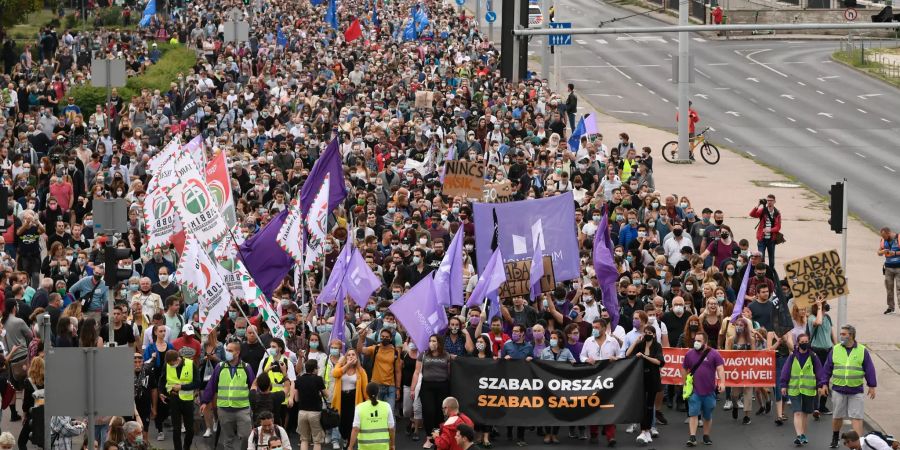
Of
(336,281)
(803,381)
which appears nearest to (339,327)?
(336,281)

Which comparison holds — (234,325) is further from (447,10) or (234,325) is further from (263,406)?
(447,10)

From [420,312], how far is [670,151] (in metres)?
24.3

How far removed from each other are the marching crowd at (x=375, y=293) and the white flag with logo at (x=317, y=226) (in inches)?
25.9

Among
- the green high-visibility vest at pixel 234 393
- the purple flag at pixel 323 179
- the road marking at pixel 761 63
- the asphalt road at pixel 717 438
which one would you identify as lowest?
the asphalt road at pixel 717 438

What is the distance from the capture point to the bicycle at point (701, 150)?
44.3 metres

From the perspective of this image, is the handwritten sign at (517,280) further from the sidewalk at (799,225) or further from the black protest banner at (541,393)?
the sidewalk at (799,225)

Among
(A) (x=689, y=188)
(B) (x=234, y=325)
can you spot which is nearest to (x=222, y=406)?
(B) (x=234, y=325)

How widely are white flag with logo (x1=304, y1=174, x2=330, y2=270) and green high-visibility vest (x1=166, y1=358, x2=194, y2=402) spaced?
3902 mm

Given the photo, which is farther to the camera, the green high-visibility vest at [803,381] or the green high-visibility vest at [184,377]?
the green high-visibility vest at [803,381]

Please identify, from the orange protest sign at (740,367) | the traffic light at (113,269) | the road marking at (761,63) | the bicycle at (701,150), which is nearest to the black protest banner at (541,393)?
the orange protest sign at (740,367)

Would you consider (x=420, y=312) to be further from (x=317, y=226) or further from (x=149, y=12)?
(x=149, y=12)

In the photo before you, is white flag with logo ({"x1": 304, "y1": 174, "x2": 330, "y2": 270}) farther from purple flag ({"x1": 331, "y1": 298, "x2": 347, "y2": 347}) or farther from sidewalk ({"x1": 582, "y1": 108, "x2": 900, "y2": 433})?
sidewalk ({"x1": 582, "y1": 108, "x2": 900, "y2": 433})

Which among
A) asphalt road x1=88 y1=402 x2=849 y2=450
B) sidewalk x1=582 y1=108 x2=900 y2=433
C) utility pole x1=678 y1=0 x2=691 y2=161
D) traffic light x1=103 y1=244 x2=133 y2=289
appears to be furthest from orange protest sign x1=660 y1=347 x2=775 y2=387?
utility pole x1=678 y1=0 x2=691 y2=161

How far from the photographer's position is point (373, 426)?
19641 millimetres
